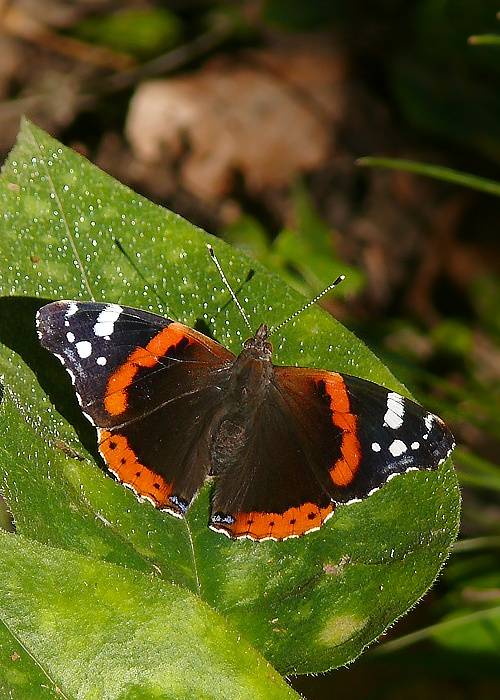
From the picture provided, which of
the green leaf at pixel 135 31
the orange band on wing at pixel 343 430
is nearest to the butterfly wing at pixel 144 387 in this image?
the orange band on wing at pixel 343 430

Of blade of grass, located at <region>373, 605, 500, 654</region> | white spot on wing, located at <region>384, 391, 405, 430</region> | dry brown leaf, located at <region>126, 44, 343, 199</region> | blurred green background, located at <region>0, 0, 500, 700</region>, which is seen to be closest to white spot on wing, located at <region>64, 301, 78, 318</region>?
white spot on wing, located at <region>384, 391, 405, 430</region>

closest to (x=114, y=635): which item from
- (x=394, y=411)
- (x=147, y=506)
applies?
(x=147, y=506)

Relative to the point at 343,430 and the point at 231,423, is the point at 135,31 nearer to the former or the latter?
the point at 231,423

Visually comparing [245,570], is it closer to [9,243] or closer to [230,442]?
[230,442]

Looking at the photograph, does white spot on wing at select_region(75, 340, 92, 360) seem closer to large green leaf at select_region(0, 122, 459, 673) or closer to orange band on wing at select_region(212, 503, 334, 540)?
large green leaf at select_region(0, 122, 459, 673)

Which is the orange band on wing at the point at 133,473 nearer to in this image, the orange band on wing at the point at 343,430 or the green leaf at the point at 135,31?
the orange band on wing at the point at 343,430
